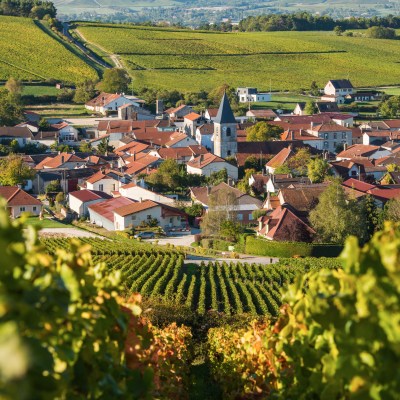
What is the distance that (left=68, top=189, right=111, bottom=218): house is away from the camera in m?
45.3

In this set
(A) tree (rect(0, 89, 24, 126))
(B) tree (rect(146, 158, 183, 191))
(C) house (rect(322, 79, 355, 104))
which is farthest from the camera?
(C) house (rect(322, 79, 355, 104))

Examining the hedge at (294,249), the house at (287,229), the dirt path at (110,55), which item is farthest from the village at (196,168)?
the dirt path at (110,55)

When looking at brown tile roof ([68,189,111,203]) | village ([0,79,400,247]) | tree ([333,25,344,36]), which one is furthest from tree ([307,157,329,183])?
tree ([333,25,344,36])

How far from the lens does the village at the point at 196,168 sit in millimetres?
42062

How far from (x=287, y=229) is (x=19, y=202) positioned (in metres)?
14.7

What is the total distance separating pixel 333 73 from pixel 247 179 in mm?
61824

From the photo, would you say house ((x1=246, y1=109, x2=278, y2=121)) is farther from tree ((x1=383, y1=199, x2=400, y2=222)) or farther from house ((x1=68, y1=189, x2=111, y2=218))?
tree ((x1=383, y1=199, x2=400, y2=222))

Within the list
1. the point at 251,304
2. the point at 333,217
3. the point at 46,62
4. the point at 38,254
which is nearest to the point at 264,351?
the point at 38,254

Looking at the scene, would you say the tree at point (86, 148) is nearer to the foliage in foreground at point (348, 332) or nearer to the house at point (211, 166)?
the house at point (211, 166)

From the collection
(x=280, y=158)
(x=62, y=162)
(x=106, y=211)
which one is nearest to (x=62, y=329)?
(x=106, y=211)

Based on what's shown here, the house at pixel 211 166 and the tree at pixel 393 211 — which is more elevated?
the tree at pixel 393 211

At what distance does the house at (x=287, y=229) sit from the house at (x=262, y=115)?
38.9 m

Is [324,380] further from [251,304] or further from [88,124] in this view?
[88,124]

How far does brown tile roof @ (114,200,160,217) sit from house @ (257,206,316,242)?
5642mm
